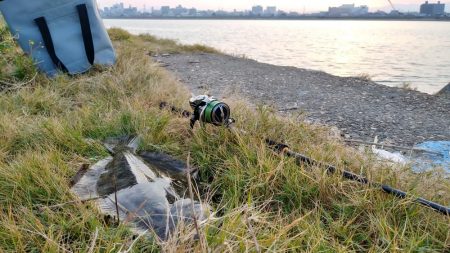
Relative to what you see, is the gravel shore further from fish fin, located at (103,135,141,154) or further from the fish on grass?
the fish on grass

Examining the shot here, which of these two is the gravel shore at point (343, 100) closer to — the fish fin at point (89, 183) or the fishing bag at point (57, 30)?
the fishing bag at point (57, 30)

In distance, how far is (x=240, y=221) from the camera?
1548 millimetres

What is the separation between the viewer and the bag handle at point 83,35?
428 cm

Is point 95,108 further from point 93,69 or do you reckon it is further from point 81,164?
point 93,69

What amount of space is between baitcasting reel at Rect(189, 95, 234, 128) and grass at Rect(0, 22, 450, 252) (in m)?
0.09

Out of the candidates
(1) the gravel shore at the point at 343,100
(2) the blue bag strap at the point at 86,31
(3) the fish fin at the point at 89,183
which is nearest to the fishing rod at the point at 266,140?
(3) the fish fin at the point at 89,183

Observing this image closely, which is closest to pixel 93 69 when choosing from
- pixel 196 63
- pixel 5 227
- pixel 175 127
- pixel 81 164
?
pixel 175 127

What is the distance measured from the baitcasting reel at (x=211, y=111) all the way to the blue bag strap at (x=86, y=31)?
8.23 feet

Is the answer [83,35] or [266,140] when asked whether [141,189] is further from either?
[83,35]

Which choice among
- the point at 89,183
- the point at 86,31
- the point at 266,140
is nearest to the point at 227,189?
the point at 266,140

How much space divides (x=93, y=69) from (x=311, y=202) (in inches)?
142

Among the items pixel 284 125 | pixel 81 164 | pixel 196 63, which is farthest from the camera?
pixel 196 63

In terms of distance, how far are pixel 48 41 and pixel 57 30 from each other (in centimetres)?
18

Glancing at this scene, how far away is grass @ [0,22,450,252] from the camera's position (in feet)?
4.96
